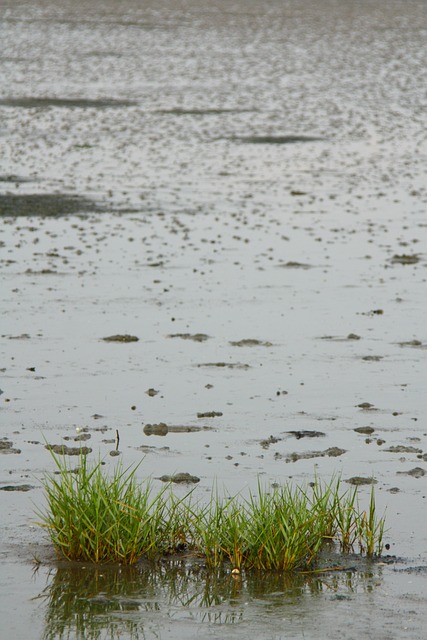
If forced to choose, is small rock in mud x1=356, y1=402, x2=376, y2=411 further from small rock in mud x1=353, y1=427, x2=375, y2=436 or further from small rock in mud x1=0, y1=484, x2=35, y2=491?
small rock in mud x1=0, y1=484, x2=35, y2=491

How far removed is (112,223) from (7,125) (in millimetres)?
18914

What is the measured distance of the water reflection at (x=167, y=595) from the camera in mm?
10039

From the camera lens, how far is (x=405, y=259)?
1045 inches

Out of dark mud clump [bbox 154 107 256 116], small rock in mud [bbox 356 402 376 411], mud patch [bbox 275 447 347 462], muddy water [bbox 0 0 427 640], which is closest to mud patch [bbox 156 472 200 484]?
muddy water [bbox 0 0 427 640]

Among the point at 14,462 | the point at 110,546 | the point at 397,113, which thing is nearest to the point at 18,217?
the point at 14,462

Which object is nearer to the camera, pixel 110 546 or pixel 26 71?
pixel 110 546

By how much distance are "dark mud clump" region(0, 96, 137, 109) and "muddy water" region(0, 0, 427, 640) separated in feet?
0.71

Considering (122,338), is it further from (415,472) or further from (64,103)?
(64,103)

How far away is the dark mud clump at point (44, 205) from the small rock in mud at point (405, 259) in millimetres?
8287

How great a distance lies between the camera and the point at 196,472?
1390 centimetres

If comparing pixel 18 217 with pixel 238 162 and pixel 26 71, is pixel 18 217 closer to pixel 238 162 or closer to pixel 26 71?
pixel 238 162

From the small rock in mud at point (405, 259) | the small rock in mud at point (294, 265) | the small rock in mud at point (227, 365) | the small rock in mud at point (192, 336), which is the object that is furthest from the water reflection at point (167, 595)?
the small rock in mud at point (405, 259)

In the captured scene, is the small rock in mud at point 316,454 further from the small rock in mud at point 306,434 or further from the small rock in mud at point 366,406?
the small rock in mud at point 366,406

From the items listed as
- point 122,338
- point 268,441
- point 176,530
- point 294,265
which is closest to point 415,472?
point 268,441
